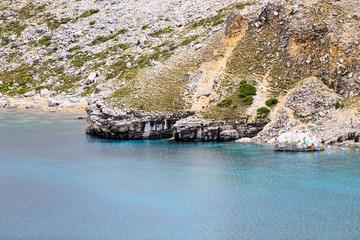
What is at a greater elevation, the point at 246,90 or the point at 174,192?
the point at 246,90

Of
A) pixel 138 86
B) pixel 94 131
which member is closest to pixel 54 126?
pixel 94 131

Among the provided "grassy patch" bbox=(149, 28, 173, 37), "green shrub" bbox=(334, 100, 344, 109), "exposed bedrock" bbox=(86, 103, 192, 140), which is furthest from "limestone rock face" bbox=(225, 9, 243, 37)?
"grassy patch" bbox=(149, 28, 173, 37)

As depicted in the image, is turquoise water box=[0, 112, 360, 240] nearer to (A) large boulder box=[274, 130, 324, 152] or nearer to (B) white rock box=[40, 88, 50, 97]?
(A) large boulder box=[274, 130, 324, 152]

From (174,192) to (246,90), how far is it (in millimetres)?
41310

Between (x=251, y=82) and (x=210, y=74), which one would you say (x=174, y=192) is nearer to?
(x=251, y=82)

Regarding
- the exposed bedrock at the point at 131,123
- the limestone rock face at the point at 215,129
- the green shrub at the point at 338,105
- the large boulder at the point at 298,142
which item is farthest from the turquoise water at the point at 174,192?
the green shrub at the point at 338,105

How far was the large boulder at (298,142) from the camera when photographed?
7588cm

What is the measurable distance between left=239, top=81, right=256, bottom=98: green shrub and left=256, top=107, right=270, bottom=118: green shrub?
16.4 feet

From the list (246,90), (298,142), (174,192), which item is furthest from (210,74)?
(174,192)

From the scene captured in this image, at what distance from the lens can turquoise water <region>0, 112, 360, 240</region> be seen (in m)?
44.2

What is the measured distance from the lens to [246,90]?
90.9 meters

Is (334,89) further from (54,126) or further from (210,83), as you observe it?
(54,126)

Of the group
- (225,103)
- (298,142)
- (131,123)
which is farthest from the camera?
(225,103)

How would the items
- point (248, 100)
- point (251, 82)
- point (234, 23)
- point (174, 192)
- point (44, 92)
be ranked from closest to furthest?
point (174, 192), point (248, 100), point (251, 82), point (234, 23), point (44, 92)
